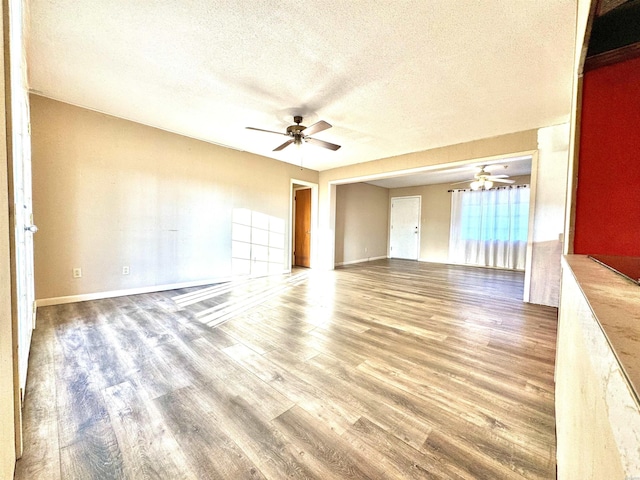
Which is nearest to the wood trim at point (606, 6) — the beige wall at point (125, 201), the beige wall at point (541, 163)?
the beige wall at point (541, 163)

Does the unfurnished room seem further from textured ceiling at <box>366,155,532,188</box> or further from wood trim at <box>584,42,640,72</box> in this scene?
textured ceiling at <box>366,155,532,188</box>

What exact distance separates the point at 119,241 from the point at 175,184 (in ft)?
3.50

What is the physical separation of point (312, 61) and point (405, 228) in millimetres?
6497

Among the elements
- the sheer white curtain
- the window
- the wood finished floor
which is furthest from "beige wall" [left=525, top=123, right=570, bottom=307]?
the window

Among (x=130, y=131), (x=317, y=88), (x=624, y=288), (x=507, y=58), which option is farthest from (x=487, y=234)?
(x=130, y=131)

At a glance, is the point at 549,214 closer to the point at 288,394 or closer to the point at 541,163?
the point at 541,163

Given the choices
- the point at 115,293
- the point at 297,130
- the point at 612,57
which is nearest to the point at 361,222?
the point at 297,130

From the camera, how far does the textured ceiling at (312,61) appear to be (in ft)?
5.47

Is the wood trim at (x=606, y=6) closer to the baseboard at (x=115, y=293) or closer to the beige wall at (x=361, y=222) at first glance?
the baseboard at (x=115, y=293)

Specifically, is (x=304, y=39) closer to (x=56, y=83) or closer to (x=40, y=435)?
(x=56, y=83)

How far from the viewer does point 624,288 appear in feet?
1.97

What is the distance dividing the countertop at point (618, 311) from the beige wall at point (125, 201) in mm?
4237

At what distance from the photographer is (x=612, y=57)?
1.35 metres

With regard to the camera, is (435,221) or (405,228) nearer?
(435,221)
